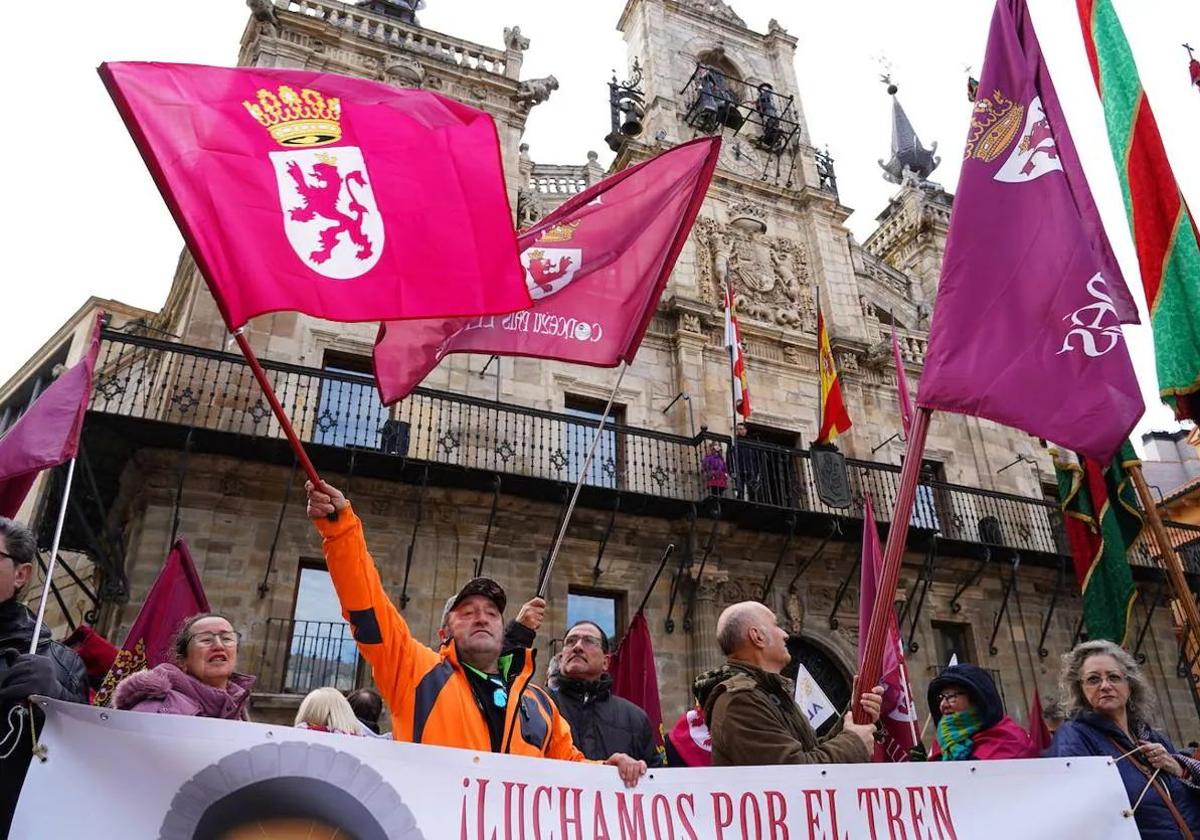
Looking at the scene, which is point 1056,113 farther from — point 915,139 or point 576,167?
point 915,139

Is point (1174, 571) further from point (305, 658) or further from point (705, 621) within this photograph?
point (305, 658)

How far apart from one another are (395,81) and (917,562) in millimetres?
12689

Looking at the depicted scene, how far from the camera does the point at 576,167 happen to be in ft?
62.7

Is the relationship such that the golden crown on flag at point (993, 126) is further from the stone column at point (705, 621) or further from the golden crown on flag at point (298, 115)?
the stone column at point (705, 621)

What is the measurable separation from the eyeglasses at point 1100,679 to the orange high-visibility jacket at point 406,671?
2.59 metres

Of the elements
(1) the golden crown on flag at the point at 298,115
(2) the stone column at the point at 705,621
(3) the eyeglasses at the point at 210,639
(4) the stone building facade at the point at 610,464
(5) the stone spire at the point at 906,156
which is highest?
(5) the stone spire at the point at 906,156

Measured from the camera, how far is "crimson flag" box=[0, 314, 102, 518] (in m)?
6.53

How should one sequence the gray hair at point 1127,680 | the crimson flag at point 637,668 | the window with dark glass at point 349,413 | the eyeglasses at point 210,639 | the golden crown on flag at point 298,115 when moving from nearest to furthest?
the eyeglasses at point 210,639 → the gray hair at point 1127,680 → the golden crown on flag at point 298,115 → the crimson flag at point 637,668 → the window with dark glass at point 349,413

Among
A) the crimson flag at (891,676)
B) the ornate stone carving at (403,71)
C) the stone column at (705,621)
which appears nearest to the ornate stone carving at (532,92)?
the ornate stone carving at (403,71)

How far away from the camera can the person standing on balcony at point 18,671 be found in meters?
2.76

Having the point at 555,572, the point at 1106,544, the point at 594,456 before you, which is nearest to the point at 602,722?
the point at 1106,544

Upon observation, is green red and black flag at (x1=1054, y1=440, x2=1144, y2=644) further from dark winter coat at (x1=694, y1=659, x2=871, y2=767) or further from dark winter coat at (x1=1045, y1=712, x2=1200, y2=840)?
dark winter coat at (x1=694, y1=659, x2=871, y2=767)

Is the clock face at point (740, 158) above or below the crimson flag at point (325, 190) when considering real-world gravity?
above

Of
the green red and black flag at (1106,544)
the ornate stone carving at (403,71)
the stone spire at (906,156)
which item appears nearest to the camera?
the green red and black flag at (1106,544)
